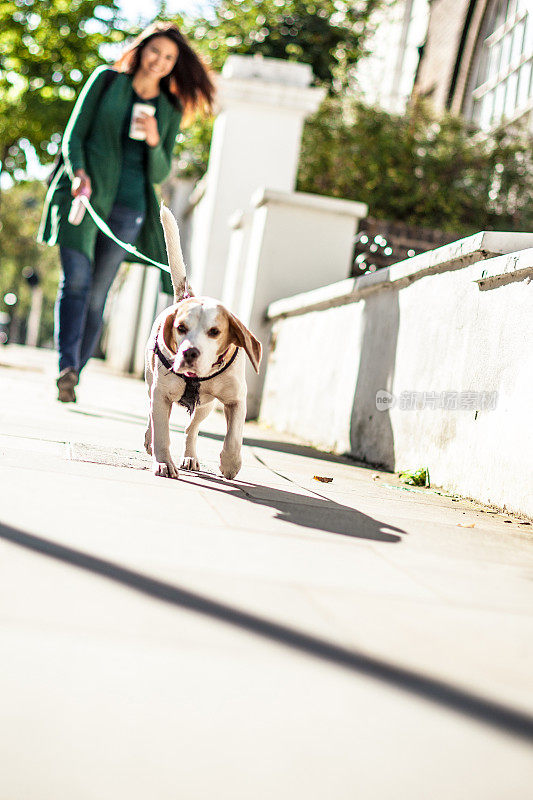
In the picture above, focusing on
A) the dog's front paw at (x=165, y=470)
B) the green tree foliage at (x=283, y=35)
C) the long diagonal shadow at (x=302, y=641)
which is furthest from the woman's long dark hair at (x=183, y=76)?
the green tree foliage at (x=283, y=35)

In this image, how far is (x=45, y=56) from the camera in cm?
1426

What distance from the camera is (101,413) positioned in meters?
6.63

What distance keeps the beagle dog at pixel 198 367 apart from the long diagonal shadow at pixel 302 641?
1.56 meters

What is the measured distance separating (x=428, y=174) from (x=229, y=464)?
42.7 ft

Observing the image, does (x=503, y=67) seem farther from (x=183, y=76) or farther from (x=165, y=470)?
(x=165, y=470)

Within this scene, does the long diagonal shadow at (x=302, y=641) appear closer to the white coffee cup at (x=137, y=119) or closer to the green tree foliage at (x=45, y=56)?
the white coffee cup at (x=137, y=119)

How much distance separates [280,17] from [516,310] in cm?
1928

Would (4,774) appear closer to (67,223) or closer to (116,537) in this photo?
(116,537)

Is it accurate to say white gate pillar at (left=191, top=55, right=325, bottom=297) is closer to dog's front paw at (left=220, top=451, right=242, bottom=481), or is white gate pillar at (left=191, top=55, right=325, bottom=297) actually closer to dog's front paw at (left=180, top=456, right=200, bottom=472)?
dog's front paw at (left=180, top=456, right=200, bottom=472)

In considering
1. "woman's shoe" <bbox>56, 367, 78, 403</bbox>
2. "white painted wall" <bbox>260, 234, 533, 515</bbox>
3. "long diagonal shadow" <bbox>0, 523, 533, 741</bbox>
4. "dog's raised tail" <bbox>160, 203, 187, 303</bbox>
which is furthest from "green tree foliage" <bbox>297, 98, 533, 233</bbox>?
"long diagonal shadow" <bbox>0, 523, 533, 741</bbox>

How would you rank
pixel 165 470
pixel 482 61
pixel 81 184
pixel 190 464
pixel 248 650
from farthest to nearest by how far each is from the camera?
pixel 482 61, pixel 81 184, pixel 190 464, pixel 165 470, pixel 248 650

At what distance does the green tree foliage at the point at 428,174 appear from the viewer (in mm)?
16062

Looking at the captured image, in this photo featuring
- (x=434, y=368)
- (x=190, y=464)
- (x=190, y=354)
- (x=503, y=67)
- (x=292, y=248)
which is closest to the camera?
(x=190, y=354)

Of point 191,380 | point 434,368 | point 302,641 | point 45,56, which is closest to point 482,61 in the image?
point 45,56
